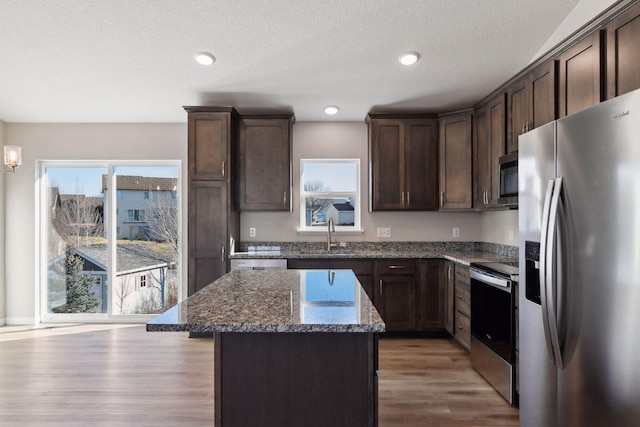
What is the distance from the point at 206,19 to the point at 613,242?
2.82m

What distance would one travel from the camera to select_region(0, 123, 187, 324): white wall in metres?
4.57

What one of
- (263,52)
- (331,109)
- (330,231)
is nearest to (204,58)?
(263,52)

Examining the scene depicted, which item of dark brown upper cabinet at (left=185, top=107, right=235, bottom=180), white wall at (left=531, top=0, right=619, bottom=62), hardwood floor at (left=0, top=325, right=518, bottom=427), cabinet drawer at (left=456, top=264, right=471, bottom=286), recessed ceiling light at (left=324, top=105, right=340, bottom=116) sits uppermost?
white wall at (left=531, top=0, right=619, bottom=62)

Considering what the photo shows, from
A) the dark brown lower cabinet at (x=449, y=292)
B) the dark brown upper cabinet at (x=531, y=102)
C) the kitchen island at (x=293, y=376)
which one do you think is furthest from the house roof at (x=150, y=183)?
Result: the dark brown upper cabinet at (x=531, y=102)

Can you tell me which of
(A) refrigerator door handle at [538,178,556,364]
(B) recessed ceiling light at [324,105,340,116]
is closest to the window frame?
(B) recessed ceiling light at [324,105,340,116]

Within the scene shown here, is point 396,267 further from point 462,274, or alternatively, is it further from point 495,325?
point 495,325

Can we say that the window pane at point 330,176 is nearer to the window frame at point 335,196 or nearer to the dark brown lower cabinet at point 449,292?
the window frame at point 335,196

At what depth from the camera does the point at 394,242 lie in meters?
4.63

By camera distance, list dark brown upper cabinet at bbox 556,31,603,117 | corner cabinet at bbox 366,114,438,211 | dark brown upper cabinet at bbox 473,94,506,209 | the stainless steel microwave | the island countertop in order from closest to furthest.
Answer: the island countertop
dark brown upper cabinet at bbox 556,31,603,117
the stainless steel microwave
dark brown upper cabinet at bbox 473,94,506,209
corner cabinet at bbox 366,114,438,211

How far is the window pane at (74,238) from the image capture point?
469 cm

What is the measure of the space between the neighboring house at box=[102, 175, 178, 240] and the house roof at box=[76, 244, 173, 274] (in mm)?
137

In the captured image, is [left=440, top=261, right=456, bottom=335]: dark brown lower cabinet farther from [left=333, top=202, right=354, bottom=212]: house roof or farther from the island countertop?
the island countertop

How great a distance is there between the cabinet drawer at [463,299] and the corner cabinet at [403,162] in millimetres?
1066

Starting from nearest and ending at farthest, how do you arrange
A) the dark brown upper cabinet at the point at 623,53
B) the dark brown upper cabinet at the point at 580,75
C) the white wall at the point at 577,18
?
the dark brown upper cabinet at the point at 623,53 < the dark brown upper cabinet at the point at 580,75 < the white wall at the point at 577,18
